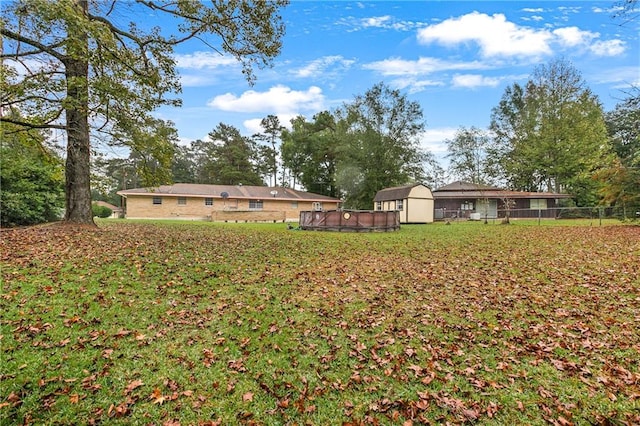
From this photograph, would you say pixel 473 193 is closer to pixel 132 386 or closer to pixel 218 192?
pixel 218 192

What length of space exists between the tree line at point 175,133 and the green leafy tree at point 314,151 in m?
0.18

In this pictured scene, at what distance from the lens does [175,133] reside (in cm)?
1244

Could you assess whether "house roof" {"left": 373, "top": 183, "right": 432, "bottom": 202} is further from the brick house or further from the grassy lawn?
the grassy lawn

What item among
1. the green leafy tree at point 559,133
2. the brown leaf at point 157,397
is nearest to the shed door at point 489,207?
the green leafy tree at point 559,133

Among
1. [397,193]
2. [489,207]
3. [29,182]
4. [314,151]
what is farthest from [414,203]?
[29,182]

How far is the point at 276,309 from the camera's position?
496 cm

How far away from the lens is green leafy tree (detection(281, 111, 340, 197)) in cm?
3806

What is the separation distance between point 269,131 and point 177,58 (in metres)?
36.6

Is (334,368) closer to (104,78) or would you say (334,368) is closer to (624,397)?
(624,397)

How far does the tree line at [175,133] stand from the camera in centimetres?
692

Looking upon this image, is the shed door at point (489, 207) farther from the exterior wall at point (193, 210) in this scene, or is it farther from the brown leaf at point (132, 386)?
the brown leaf at point (132, 386)

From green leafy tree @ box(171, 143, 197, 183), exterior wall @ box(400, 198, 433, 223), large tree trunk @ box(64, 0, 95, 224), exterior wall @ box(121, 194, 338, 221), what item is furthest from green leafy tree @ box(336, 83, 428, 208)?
green leafy tree @ box(171, 143, 197, 183)

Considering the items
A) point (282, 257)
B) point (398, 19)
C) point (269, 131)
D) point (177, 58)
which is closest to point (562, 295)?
point (282, 257)

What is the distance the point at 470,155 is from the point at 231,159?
1194 inches
